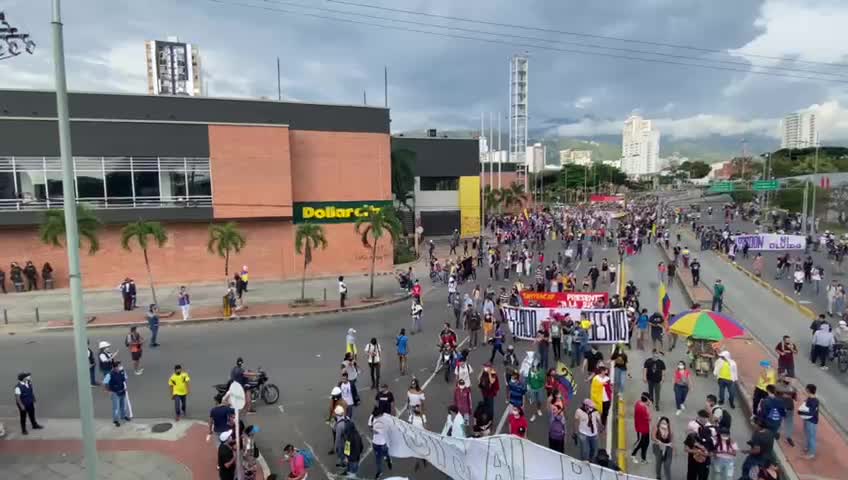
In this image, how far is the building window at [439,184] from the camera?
5559 cm

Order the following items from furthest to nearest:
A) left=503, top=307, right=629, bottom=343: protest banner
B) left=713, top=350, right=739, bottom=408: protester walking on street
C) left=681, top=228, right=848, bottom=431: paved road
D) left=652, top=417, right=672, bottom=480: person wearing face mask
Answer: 1. left=503, top=307, right=629, bottom=343: protest banner
2. left=681, top=228, right=848, bottom=431: paved road
3. left=713, top=350, right=739, bottom=408: protester walking on street
4. left=652, top=417, right=672, bottom=480: person wearing face mask

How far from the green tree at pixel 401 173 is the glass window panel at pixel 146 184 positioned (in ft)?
65.9

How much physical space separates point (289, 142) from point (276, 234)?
18.2 ft

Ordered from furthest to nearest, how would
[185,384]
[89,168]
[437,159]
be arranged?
[437,159]
[89,168]
[185,384]

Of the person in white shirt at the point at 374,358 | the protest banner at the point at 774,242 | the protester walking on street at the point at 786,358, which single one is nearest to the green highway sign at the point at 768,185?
the protest banner at the point at 774,242

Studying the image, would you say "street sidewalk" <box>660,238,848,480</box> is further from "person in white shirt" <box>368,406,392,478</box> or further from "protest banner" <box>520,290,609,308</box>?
"person in white shirt" <box>368,406,392,478</box>

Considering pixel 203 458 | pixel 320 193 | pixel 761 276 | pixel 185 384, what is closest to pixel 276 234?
pixel 320 193

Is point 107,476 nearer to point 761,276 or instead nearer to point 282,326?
point 282,326

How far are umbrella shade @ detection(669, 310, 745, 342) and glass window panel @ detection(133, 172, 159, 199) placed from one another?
27.0 metres

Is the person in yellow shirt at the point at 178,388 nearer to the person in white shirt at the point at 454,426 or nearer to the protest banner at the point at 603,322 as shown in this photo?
the person in white shirt at the point at 454,426

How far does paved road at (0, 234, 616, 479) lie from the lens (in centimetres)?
1202

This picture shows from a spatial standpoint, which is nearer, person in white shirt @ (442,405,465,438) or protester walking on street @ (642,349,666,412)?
person in white shirt @ (442,405,465,438)

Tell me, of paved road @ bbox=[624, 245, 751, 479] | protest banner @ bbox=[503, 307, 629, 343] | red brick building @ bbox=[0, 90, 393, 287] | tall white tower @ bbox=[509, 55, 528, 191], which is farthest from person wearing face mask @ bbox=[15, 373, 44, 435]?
tall white tower @ bbox=[509, 55, 528, 191]

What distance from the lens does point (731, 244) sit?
36250mm
